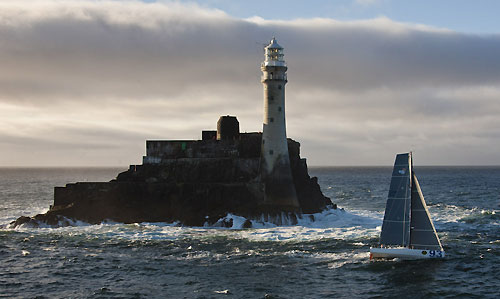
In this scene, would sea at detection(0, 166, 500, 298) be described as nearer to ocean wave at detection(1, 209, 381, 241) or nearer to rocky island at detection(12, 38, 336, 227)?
ocean wave at detection(1, 209, 381, 241)

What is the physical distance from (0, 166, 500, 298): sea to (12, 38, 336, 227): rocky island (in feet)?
5.68

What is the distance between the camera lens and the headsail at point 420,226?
36375 mm

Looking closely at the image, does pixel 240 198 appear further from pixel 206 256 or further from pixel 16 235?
pixel 16 235

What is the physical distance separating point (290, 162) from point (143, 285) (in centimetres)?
3220

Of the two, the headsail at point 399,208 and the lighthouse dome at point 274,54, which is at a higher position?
the lighthouse dome at point 274,54

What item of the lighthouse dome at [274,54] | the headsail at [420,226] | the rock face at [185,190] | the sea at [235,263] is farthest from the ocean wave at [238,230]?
the lighthouse dome at [274,54]

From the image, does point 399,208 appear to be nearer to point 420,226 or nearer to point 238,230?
point 420,226

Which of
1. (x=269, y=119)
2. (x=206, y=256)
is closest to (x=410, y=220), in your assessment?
(x=206, y=256)

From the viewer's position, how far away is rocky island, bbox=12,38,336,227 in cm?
5341

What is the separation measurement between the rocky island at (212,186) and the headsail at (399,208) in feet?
56.5

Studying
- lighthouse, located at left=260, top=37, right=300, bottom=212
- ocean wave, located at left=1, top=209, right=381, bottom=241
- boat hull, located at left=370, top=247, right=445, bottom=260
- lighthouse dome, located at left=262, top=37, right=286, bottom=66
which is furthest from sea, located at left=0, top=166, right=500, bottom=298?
lighthouse dome, located at left=262, top=37, right=286, bottom=66

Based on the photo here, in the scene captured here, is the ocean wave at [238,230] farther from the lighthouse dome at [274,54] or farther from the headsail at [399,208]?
the lighthouse dome at [274,54]

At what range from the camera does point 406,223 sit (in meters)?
36.5

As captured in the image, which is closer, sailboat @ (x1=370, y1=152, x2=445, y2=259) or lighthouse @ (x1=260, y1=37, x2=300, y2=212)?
sailboat @ (x1=370, y1=152, x2=445, y2=259)
